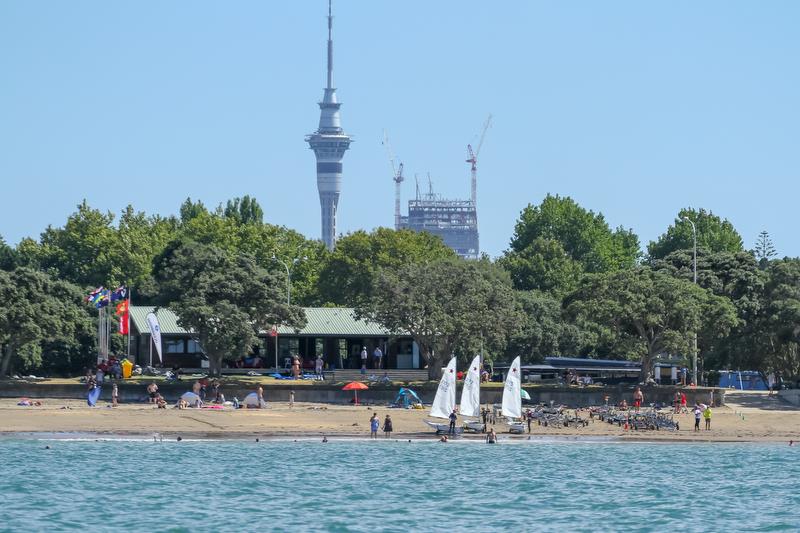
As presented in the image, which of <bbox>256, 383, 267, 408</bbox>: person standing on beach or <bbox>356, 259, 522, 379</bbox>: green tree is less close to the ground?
<bbox>356, 259, 522, 379</bbox>: green tree

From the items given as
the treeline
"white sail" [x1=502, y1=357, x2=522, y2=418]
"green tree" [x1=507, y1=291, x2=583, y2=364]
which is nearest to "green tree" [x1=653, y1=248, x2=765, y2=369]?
the treeline

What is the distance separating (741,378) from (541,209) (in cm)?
5352

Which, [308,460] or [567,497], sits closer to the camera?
[567,497]

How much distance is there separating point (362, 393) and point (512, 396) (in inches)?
497

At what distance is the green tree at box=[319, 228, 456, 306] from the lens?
133 metres

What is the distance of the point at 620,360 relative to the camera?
10725 cm

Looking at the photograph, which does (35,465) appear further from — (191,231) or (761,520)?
(191,231)

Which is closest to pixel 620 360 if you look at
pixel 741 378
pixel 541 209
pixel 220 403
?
pixel 741 378

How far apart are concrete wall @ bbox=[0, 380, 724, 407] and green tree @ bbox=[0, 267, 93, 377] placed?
137 inches

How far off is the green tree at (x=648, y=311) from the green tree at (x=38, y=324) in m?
30.4

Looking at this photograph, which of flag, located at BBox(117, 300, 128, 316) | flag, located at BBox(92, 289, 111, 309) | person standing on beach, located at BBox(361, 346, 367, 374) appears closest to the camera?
→ flag, located at BBox(92, 289, 111, 309)

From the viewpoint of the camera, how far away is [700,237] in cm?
15125

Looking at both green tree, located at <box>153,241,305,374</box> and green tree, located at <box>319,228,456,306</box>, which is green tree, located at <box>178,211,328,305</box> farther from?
green tree, located at <box>153,241,305,374</box>

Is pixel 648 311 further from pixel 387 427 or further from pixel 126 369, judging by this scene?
pixel 126 369
